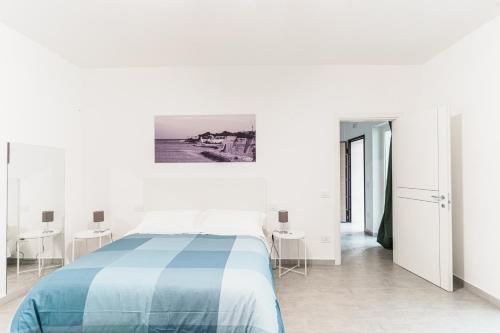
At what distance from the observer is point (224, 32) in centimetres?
308

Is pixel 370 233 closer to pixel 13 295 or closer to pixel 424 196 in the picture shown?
pixel 424 196

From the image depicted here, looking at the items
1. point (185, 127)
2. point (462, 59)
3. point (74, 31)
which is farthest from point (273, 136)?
point (74, 31)

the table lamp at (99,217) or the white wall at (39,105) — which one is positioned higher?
the white wall at (39,105)

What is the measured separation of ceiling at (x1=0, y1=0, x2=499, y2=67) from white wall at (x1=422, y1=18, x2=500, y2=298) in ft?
0.90

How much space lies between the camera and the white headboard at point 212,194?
155 inches

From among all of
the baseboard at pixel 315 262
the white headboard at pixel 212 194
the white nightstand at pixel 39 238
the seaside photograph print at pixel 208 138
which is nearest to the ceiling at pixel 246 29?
the seaside photograph print at pixel 208 138

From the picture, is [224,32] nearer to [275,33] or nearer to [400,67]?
[275,33]

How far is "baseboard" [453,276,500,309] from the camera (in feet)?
9.16

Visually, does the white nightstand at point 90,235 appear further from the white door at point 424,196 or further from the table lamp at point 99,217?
the white door at point 424,196

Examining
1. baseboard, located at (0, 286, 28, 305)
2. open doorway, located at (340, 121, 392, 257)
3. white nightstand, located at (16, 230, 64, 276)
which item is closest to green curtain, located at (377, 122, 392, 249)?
open doorway, located at (340, 121, 392, 257)

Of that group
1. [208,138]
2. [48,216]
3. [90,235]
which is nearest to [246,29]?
[208,138]

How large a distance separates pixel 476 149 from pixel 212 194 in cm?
300

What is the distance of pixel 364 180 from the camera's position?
6.27 m

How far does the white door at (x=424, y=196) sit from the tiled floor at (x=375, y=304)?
0.70 ft
